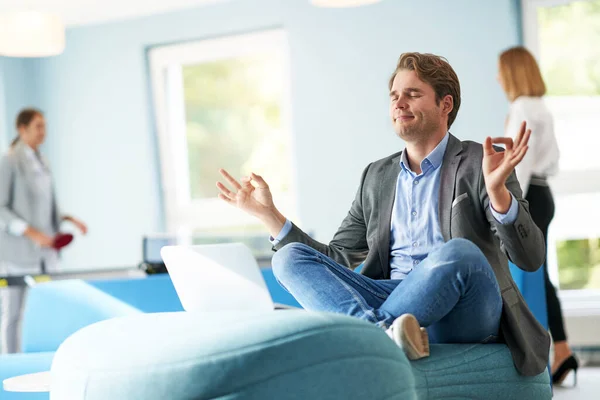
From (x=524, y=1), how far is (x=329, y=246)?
3.84 m

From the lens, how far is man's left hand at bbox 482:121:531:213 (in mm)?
2037

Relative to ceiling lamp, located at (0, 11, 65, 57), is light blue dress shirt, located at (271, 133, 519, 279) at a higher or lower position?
lower

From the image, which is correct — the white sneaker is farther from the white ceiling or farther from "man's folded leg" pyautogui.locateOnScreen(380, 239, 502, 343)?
the white ceiling

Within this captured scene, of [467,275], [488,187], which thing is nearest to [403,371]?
[467,275]

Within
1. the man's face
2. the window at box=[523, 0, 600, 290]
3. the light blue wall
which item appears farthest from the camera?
the light blue wall

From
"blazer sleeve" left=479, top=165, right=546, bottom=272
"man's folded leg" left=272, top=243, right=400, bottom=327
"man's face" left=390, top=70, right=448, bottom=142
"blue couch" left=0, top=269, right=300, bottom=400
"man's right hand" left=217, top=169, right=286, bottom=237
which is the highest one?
"man's face" left=390, top=70, right=448, bottom=142

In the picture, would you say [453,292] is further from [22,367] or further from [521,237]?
[22,367]

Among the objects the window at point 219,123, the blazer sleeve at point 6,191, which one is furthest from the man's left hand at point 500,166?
the window at point 219,123

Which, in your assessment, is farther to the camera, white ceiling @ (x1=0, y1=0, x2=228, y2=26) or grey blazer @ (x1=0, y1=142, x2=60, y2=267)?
white ceiling @ (x1=0, y1=0, x2=228, y2=26)

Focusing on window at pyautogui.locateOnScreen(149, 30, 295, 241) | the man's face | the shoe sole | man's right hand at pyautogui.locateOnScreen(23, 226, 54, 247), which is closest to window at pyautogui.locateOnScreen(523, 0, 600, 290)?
window at pyautogui.locateOnScreen(149, 30, 295, 241)

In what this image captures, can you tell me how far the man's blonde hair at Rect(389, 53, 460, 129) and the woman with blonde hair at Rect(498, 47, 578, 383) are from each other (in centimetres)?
185

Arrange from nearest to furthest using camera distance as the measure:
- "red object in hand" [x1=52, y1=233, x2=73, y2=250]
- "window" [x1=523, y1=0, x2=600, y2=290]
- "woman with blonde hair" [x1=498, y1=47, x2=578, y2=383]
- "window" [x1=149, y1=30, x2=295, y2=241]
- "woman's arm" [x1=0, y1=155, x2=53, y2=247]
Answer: "woman with blonde hair" [x1=498, y1=47, x2=578, y2=383], "red object in hand" [x1=52, y1=233, x2=73, y2=250], "woman's arm" [x1=0, y1=155, x2=53, y2=247], "window" [x1=523, y1=0, x2=600, y2=290], "window" [x1=149, y1=30, x2=295, y2=241]

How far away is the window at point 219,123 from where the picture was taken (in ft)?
22.5

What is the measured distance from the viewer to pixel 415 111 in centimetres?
238
